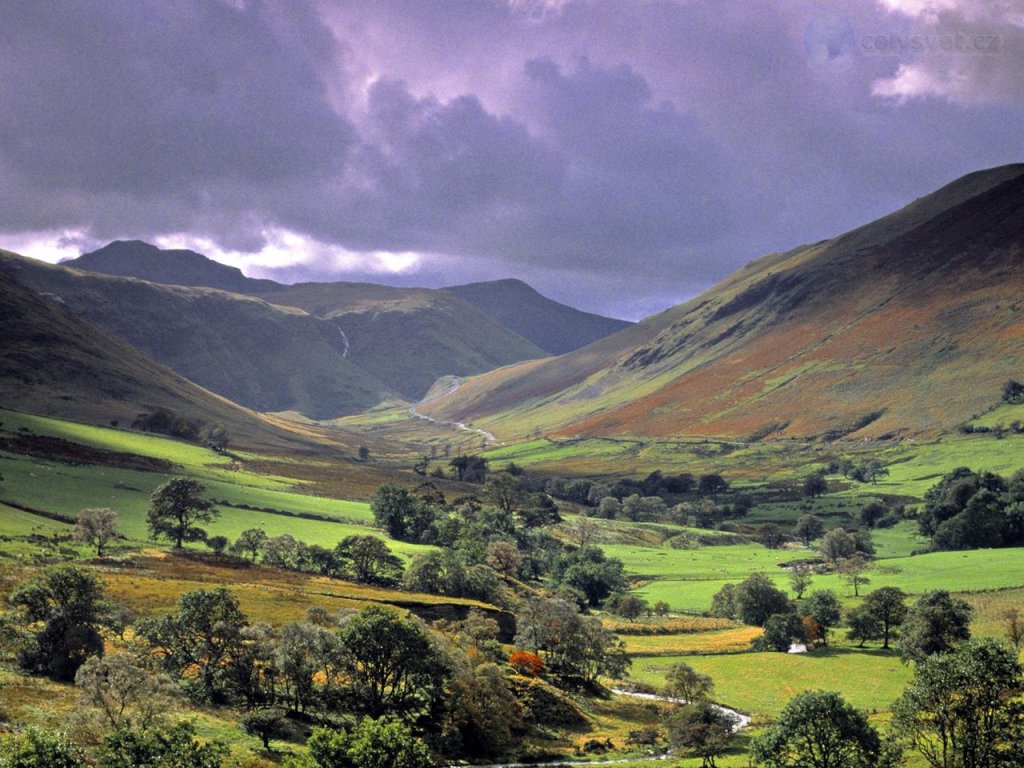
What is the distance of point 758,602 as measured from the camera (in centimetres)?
11144

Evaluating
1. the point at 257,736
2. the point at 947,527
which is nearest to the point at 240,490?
the point at 257,736

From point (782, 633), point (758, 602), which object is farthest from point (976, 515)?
point (782, 633)

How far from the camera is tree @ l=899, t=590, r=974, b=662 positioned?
254ft

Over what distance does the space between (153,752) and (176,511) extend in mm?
82547

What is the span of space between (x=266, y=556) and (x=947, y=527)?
123 metres

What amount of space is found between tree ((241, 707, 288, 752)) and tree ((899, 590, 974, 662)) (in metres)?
61.0

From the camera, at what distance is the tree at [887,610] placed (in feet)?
313

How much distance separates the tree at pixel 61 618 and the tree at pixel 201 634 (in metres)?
4.80

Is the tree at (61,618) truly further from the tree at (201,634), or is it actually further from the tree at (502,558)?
→ the tree at (502,558)

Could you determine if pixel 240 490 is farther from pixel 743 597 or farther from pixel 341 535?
pixel 743 597

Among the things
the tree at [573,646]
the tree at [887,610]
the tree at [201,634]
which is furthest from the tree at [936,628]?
the tree at [201,634]

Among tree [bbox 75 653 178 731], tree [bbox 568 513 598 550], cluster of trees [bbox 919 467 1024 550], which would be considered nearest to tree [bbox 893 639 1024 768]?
tree [bbox 75 653 178 731]

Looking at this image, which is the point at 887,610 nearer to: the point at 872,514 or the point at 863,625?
the point at 863,625

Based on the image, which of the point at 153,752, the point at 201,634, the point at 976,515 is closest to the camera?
the point at 153,752
